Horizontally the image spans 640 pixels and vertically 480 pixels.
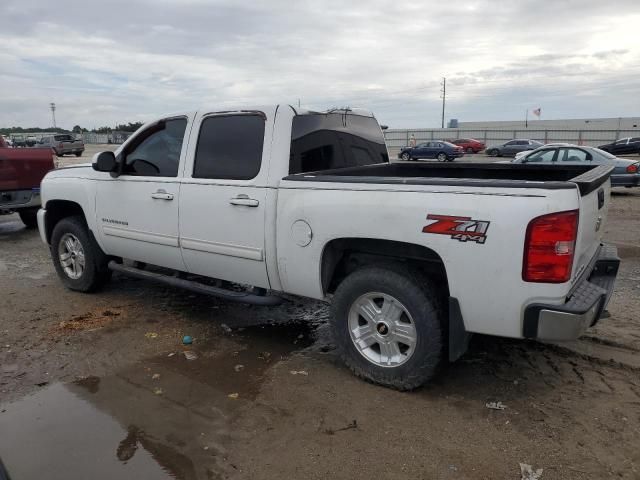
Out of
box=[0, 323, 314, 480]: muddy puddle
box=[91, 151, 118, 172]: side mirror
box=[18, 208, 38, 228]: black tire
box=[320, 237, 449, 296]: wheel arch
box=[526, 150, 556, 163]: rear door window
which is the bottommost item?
box=[0, 323, 314, 480]: muddy puddle

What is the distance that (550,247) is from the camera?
294 centimetres

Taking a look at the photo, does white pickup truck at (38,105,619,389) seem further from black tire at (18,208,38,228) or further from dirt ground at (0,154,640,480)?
black tire at (18,208,38,228)

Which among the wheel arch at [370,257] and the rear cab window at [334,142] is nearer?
the wheel arch at [370,257]

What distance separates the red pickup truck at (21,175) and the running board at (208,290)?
16.1 feet

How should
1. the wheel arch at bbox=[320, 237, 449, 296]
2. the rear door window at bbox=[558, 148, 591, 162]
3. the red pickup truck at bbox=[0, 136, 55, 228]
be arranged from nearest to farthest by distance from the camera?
1. the wheel arch at bbox=[320, 237, 449, 296]
2. the red pickup truck at bbox=[0, 136, 55, 228]
3. the rear door window at bbox=[558, 148, 591, 162]

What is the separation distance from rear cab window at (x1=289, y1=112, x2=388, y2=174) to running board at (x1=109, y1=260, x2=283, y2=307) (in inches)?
41.4

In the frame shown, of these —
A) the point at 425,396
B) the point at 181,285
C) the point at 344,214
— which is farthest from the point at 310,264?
the point at 181,285

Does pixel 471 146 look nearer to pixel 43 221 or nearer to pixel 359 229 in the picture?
pixel 43 221

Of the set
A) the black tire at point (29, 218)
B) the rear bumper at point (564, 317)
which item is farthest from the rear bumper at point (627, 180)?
the black tire at point (29, 218)

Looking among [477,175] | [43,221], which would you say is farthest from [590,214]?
[43,221]

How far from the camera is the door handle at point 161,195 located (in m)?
4.67

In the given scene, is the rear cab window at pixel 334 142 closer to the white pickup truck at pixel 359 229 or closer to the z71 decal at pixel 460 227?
the white pickup truck at pixel 359 229

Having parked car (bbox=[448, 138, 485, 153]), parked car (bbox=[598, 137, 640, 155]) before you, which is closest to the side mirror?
parked car (bbox=[598, 137, 640, 155])

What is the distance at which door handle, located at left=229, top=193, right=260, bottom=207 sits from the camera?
4066mm
